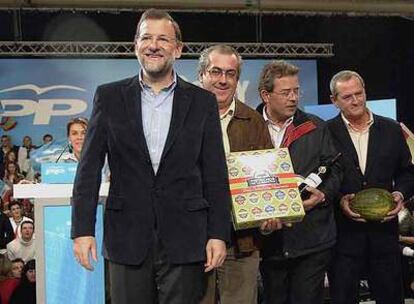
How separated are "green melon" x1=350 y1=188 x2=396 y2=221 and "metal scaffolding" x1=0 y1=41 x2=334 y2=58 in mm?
5433

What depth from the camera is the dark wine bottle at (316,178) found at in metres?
3.07

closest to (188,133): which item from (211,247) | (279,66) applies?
(211,247)

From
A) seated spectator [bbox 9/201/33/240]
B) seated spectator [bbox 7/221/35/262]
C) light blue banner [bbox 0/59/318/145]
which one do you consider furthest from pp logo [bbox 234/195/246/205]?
light blue banner [bbox 0/59/318/145]

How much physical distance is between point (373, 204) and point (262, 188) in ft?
2.50

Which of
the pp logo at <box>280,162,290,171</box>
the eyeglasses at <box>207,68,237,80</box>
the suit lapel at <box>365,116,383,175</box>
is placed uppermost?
the eyeglasses at <box>207,68,237,80</box>

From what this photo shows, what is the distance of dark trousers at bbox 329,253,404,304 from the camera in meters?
3.47

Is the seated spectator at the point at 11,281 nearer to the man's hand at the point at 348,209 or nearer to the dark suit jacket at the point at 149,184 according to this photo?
the man's hand at the point at 348,209

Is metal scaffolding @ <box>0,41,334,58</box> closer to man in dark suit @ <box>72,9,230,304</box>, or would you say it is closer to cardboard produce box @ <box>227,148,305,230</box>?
cardboard produce box @ <box>227,148,305,230</box>

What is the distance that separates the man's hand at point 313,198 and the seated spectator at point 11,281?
3940 mm

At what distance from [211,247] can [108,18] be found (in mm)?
7016

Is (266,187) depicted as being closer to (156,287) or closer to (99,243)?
(156,287)

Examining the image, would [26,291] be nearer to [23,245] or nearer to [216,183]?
[23,245]

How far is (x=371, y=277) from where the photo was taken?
11.6 ft

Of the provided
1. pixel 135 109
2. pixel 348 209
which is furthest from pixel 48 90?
pixel 135 109
